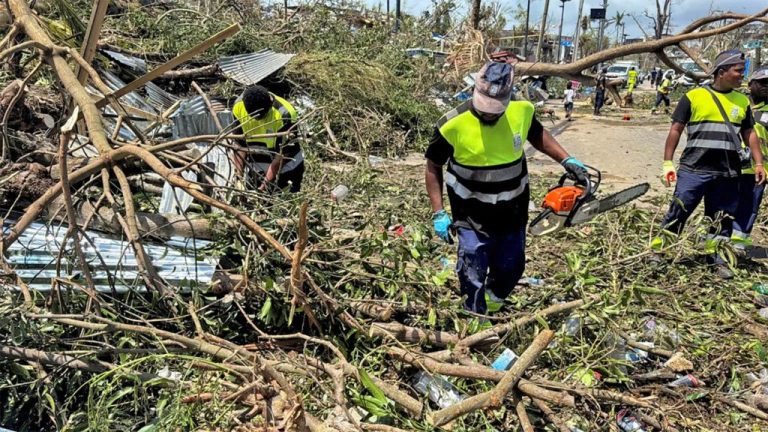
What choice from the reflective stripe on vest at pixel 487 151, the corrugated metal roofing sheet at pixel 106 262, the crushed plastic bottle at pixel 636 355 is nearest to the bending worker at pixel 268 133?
the corrugated metal roofing sheet at pixel 106 262

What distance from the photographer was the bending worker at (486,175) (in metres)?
2.69

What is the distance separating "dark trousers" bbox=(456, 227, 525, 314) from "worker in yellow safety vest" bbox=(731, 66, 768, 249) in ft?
7.04

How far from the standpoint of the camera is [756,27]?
22047mm

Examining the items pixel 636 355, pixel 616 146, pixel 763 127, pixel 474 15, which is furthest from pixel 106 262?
pixel 474 15

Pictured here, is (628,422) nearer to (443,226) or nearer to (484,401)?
(484,401)

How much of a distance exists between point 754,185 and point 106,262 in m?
4.27

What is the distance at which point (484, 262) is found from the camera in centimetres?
285

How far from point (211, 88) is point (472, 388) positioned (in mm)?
6648

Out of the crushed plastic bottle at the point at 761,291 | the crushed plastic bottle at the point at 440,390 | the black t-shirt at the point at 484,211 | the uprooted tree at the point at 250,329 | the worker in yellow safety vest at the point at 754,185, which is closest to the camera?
the uprooted tree at the point at 250,329

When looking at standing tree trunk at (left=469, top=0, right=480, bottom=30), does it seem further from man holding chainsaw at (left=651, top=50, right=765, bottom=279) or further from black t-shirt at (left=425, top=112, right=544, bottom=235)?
black t-shirt at (left=425, top=112, right=544, bottom=235)

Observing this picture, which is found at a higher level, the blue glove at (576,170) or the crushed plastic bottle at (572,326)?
the blue glove at (576,170)

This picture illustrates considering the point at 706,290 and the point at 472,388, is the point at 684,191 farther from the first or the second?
the point at 472,388

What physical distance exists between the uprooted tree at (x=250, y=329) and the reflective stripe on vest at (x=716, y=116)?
1316 millimetres

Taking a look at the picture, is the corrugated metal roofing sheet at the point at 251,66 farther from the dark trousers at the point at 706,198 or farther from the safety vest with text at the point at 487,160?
the dark trousers at the point at 706,198
